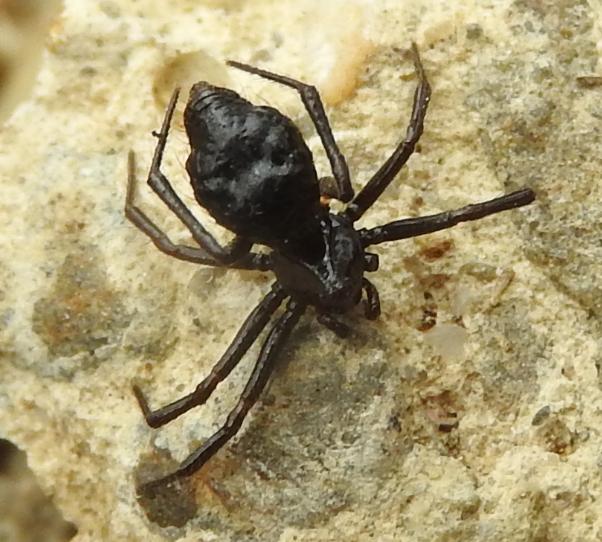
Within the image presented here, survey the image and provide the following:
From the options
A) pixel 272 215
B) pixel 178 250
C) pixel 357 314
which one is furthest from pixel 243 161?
pixel 357 314

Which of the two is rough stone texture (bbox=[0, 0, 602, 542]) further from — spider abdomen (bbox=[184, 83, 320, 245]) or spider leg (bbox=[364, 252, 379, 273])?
spider abdomen (bbox=[184, 83, 320, 245])

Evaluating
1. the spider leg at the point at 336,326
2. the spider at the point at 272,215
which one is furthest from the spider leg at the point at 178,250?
the spider leg at the point at 336,326

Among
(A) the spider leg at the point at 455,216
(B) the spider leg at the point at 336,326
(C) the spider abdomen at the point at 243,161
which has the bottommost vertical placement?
(B) the spider leg at the point at 336,326

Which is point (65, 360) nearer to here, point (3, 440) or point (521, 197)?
point (3, 440)

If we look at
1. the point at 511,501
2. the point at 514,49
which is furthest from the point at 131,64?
the point at 511,501

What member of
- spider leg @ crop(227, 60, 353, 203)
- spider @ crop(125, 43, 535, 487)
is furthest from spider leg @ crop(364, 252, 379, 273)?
spider leg @ crop(227, 60, 353, 203)

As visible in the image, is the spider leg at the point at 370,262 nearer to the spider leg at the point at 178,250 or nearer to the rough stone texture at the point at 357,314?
the rough stone texture at the point at 357,314
